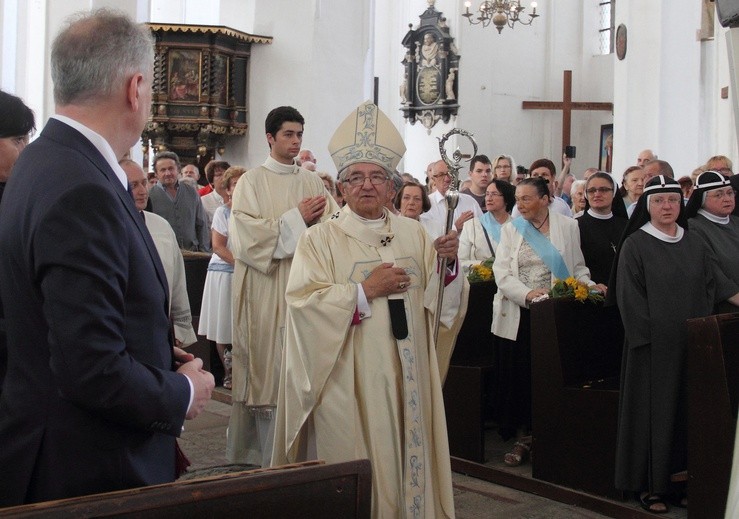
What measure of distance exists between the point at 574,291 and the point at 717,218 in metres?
1.01

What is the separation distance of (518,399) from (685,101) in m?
9.22

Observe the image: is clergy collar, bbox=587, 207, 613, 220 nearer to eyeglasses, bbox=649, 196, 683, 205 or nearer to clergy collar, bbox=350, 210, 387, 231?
eyeglasses, bbox=649, 196, 683, 205

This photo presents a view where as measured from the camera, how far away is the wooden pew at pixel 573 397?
5.71 m

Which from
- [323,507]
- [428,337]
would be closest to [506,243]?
[428,337]

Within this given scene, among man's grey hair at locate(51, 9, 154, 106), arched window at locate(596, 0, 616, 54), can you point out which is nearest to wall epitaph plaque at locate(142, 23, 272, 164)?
man's grey hair at locate(51, 9, 154, 106)

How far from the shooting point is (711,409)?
498cm

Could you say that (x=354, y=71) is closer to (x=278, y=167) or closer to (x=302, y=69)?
(x=302, y=69)

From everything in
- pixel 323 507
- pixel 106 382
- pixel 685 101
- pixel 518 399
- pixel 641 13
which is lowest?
pixel 518 399

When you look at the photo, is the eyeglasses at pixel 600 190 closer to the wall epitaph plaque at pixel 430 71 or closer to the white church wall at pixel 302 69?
the white church wall at pixel 302 69

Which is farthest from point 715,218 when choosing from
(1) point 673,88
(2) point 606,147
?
(2) point 606,147

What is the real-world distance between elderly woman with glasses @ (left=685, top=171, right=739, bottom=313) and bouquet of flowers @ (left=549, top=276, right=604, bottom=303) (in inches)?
29.4

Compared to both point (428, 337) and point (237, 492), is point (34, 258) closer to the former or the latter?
point (237, 492)

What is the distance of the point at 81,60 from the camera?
2219 mm

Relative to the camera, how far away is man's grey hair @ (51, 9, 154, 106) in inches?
87.4
